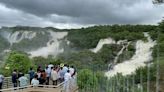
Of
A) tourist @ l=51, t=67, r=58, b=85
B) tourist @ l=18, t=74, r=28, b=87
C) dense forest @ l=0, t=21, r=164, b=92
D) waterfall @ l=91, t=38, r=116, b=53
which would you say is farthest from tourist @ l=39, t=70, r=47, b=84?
waterfall @ l=91, t=38, r=116, b=53

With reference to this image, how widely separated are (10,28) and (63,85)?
9903 centimetres

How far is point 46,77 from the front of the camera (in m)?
20.9

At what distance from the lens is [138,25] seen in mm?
93750

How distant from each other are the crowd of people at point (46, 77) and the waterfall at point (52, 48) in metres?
74.6

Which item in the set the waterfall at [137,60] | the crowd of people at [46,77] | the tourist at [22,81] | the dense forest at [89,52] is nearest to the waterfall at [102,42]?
the dense forest at [89,52]

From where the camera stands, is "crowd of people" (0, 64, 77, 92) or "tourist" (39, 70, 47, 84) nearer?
"crowd of people" (0, 64, 77, 92)

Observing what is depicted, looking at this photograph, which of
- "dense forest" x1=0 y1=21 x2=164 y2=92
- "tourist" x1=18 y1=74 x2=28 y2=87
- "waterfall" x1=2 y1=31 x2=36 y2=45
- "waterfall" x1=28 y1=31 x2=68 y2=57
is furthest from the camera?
"waterfall" x1=2 y1=31 x2=36 y2=45

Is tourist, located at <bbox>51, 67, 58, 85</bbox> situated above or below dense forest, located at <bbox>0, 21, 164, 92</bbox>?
above

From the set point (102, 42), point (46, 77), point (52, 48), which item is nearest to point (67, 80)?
point (46, 77)

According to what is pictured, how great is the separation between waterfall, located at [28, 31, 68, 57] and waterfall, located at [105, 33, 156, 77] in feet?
95.4

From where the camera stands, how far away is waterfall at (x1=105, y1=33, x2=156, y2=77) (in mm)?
62031

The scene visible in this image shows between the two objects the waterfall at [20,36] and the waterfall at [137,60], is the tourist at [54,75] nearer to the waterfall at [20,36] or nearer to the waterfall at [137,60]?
the waterfall at [137,60]

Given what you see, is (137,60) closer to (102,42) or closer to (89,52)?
(89,52)

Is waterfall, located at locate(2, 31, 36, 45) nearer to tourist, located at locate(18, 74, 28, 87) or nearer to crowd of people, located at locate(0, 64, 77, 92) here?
crowd of people, located at locate(0, 64, 77, 92)
